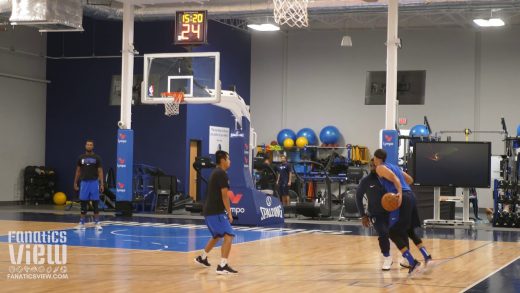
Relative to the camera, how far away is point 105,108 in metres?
29.5

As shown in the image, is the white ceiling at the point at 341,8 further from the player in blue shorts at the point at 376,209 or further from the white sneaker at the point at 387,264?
the white sneaker at the point at 387,264

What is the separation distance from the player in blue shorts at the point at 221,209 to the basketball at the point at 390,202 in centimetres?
219

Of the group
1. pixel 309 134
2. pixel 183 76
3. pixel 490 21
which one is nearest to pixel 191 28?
pixel 183 76

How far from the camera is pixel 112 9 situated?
84.3ft

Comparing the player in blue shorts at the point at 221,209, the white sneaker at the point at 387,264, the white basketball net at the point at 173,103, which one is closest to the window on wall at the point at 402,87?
the white basketball net at the point at 173,103

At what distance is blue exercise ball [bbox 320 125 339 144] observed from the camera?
3069 cm

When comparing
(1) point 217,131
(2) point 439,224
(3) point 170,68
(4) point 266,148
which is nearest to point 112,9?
(3) point 170,68

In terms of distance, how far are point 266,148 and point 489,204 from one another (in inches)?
333

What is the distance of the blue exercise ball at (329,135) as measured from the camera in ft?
101

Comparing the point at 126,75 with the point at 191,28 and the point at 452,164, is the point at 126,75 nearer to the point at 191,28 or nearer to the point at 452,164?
the point at 191,28
